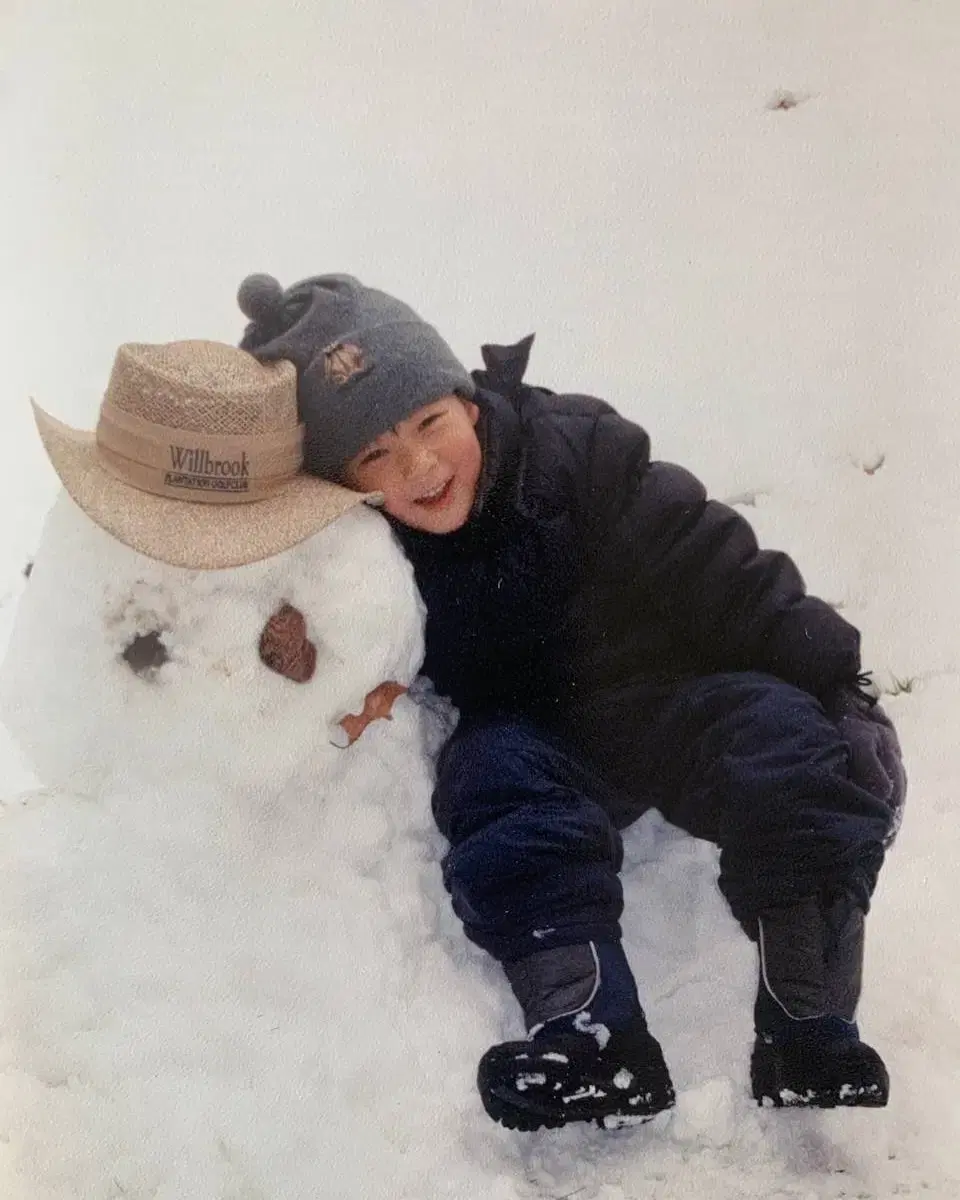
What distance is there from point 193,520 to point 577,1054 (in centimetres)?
40


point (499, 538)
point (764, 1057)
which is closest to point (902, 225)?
point (499, 538)

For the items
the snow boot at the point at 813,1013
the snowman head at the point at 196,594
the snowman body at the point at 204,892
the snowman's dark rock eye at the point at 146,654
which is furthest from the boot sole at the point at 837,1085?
the snowman's dark rock eye at the point at 146,654

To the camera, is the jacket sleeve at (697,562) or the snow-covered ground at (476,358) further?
the jacket sleeve at (697,562)

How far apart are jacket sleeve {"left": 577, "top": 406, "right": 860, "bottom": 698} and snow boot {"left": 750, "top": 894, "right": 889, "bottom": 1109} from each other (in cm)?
17

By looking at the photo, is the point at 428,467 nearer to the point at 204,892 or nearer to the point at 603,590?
the point at 603,590

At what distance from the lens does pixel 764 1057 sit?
0.64 meters

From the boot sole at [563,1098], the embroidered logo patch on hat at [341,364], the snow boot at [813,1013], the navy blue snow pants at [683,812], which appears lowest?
the boot sole at [563,1098]

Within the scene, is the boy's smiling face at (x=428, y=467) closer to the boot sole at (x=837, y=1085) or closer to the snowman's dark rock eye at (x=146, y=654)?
the snowman's dark rock eye at (x=146, y=654)

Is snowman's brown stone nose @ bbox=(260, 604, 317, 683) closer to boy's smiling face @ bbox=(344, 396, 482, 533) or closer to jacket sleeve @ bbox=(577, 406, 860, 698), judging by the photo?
boy's smiling face @ bbox=(344, 396, 482, 533)

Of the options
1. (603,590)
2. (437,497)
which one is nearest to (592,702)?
(603,590)

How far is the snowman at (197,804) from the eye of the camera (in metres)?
0.56

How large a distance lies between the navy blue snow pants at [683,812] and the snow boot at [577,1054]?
17mm

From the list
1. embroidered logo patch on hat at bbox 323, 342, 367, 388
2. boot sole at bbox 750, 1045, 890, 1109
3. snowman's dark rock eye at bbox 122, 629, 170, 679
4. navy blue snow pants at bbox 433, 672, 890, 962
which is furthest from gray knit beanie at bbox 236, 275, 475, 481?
boot sole at bbox 750, 1045, 890, 1109

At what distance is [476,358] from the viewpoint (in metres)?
0.71
